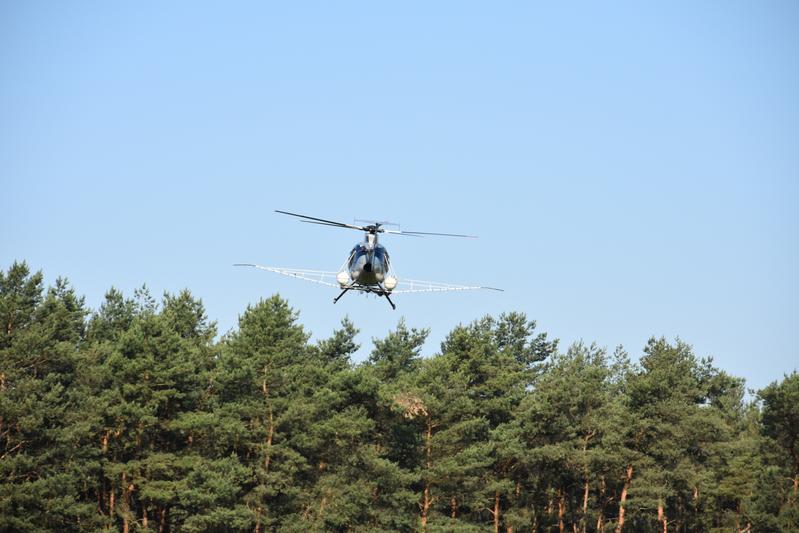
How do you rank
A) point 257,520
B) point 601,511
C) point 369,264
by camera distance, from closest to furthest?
point 369,264 → point 257,520 → point 601,511

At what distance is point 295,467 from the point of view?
57.7 meters

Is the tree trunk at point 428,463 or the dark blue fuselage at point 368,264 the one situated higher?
the dark blue fuselage at point 368,264

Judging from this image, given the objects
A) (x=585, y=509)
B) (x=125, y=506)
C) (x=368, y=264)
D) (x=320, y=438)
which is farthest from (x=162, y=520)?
(x=585, y=509)

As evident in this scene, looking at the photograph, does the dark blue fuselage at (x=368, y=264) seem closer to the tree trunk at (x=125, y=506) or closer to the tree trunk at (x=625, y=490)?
the tree trunk at (x=125, y=506)

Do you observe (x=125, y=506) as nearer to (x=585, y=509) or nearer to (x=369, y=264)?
(x=369, y=264)

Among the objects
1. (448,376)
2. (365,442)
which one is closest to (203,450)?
(365,442)

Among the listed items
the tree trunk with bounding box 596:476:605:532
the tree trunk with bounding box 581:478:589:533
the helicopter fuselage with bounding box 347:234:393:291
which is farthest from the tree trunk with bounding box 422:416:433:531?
the helicopter fuselage with bounding box 347:234:393:291

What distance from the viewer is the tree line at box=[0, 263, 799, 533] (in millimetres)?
54938

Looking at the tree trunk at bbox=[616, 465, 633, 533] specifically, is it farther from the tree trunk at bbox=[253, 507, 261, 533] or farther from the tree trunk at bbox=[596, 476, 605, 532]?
the tree trunk at bbox=[253, 507, 261, 533]

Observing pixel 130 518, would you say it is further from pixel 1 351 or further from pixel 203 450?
pixel 1 351

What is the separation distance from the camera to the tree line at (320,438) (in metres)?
54.9

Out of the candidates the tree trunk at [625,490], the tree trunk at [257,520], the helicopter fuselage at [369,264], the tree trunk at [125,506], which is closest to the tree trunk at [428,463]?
the tree trunk at [257,520]

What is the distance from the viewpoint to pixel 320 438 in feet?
193

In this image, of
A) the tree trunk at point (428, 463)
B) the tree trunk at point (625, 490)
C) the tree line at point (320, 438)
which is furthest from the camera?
the tree trunk at point (625, 490)
